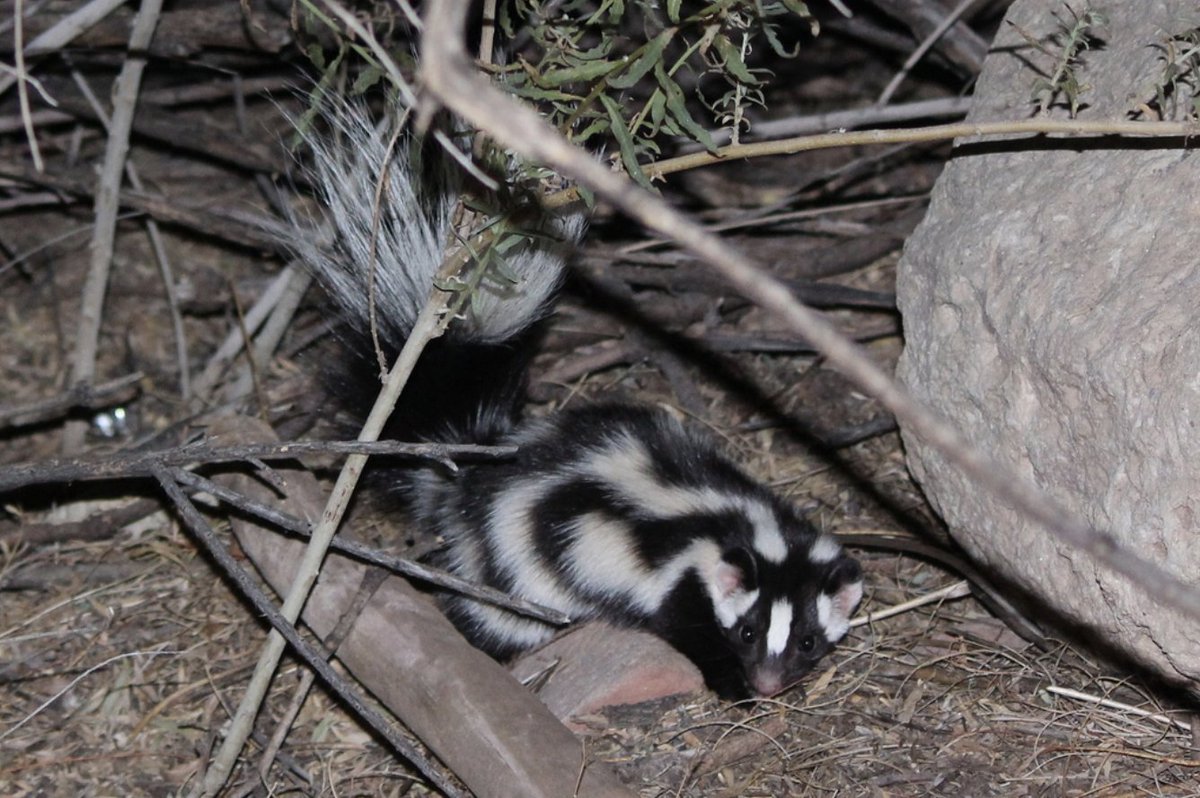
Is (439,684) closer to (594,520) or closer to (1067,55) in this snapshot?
(594,520)

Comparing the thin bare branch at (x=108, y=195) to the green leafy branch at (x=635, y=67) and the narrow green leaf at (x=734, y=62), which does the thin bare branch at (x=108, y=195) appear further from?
the narrow green leaf at (x=734, y=62)

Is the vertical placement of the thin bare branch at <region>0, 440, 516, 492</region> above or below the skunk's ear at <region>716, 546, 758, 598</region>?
above

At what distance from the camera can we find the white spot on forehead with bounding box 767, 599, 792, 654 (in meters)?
3.55

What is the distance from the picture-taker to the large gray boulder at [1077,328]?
2.61 meters

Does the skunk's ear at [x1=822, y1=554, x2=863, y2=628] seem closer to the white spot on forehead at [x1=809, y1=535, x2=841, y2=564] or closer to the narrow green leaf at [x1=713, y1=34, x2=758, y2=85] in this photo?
the white spot on forehead at [x1=809, y1=535, x2=841, y2=564]

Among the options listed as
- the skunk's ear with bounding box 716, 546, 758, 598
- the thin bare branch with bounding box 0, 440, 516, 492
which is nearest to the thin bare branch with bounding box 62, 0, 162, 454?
the thin bare branch with bounding box 0, 440, 516, 492

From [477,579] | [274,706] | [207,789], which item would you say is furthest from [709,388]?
[207,789]

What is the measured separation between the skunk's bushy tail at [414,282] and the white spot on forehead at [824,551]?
952mm

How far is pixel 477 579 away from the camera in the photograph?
371cm

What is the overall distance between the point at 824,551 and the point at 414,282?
1327mm

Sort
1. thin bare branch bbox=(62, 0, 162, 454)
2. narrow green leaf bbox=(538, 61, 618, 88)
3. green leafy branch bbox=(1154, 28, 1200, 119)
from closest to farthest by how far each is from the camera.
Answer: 1. narrow green leaf bbox=(538, 61, 618, 88)
2. green leafy branch bbox=(1154, 28, 1200, 119)
3. thin bare branch bbox=(62, 0, 162, 454)

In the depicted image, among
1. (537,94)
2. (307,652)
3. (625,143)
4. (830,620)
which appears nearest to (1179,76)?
(625,143)

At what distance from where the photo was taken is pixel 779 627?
11.7ft

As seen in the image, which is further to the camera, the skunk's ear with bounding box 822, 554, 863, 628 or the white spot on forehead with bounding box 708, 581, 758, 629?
the white spot on forehead with bounding box 708, 581, 758, 629
